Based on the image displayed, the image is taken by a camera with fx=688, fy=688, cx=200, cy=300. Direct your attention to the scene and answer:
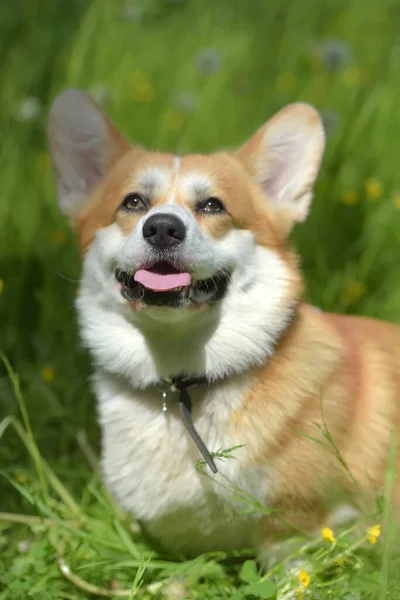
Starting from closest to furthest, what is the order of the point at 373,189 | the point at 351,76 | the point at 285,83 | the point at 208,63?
the point at 373,189 < the point at 208,63 < the point at 285,83 < the point at 351,76

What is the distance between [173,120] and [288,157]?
1868 millimetres

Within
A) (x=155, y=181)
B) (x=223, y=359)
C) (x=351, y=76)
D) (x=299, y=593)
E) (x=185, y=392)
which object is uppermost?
(x=351, y=76)

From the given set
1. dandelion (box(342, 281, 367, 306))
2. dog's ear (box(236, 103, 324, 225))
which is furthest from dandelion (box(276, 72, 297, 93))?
dog's ear (box(236, 103, 324, 225))

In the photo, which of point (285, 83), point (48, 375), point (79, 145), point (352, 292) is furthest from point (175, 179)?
point (285, 83)

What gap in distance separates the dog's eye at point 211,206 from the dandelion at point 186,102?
77.9 inches

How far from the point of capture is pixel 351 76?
446 centimetres

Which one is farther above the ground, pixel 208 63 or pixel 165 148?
pixel 208 63

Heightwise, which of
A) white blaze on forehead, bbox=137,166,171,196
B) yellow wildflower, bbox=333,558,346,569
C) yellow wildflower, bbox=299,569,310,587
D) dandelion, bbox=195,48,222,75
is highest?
dandelion, bbox=195,48,222,75

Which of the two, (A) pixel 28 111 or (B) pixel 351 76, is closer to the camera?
(A) pixel 28 111

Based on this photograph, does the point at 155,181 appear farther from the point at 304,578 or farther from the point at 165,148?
the point at 165,148

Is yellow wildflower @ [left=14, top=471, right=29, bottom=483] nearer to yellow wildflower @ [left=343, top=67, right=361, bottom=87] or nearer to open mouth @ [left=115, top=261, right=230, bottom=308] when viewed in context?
open mouth @ [left=115, top=261, right=230, bottom=308]

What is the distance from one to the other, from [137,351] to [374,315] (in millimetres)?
1410

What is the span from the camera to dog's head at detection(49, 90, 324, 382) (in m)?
1.95

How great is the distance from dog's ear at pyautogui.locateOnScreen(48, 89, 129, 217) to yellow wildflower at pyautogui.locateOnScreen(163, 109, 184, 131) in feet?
5.27
